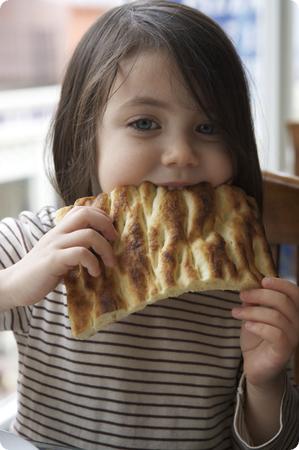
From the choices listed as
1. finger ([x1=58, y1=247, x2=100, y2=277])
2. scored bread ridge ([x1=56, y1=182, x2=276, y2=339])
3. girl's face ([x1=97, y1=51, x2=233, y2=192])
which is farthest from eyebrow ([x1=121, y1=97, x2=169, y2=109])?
finger ([x1=58, y1=247, x2=100, y2=277])

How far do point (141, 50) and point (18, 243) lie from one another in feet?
1.23

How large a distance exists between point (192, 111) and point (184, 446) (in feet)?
1.84

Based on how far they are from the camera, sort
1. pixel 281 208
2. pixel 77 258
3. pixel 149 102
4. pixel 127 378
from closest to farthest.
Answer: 1. pixel 77 258
2. pixel 149 102
3. pixel 127 378
4. pixel 281 208

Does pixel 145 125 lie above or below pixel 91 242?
above

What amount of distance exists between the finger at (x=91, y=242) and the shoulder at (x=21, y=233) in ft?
0.72

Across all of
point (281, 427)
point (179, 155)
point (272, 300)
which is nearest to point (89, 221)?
point (179, 155)

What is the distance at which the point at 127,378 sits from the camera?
3.42 ft

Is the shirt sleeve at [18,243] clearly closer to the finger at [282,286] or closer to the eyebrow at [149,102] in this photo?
the eyebrow at [149,102]

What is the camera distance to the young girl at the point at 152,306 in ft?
3.06

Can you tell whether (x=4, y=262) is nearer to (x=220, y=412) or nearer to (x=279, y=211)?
(x=220, y=412)

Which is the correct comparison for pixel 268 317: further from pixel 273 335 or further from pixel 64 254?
pixel 64 254

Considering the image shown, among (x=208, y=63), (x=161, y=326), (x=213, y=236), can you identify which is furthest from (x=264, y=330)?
(x=208, y=63)

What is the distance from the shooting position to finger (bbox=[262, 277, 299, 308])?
2.76ft

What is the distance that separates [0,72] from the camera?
6.13 feet
